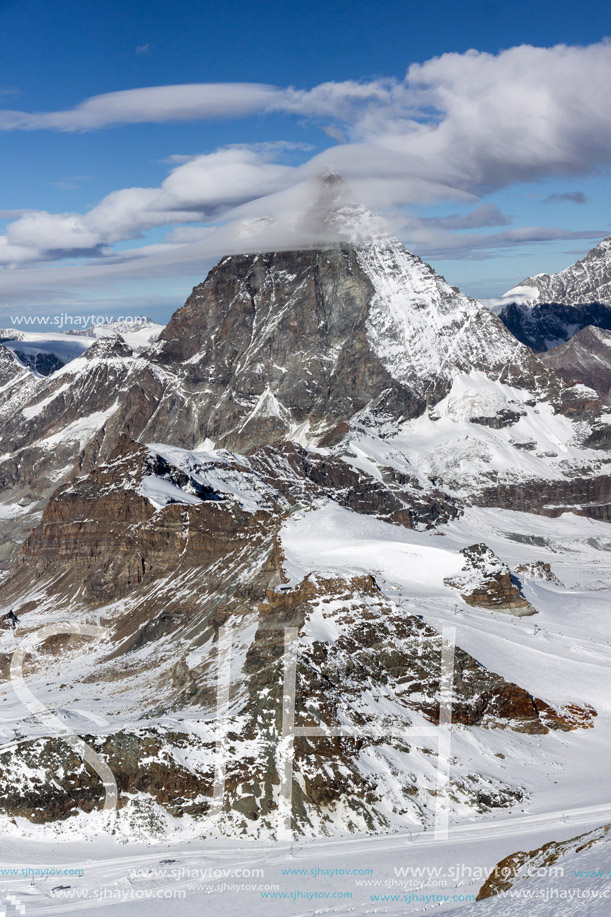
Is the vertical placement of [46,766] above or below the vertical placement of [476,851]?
above

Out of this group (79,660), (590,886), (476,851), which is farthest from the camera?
(79,660)

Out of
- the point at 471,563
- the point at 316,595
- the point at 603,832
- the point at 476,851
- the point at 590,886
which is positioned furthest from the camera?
the point at 471,563

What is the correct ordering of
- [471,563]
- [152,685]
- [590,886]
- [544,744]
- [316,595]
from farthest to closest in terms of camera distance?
[471,563] → [152,685] → [316,595] → [544,744] → [590,886]

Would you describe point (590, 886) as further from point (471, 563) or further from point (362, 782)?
point (471, 563)

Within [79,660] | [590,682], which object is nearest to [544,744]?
[590,682]

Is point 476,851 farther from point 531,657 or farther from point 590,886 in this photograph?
point 531,657

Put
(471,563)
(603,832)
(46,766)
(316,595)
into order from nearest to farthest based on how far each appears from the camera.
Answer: (603,832) → (46,766) → (316,595) → (471,563)

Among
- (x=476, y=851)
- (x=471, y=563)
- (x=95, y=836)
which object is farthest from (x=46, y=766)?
(x=471, y=563)

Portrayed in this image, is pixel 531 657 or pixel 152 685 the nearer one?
pixel 531 657

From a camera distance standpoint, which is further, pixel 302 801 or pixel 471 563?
pixel 471 563
